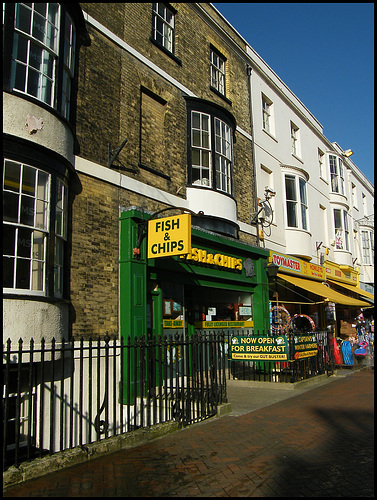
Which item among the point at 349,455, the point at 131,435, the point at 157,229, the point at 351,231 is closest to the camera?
the point at 349,455

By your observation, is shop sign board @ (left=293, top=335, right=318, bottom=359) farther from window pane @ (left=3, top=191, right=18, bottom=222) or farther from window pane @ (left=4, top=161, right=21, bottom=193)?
window pane @ (left=4, top=161, right=21, bottom=193)

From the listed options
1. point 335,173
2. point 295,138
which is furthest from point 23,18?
point 335,173

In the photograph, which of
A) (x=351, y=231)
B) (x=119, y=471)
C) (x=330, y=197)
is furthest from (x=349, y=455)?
(x=351, y=231)

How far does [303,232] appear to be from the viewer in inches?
729

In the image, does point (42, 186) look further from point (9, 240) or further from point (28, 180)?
point (9, 240)

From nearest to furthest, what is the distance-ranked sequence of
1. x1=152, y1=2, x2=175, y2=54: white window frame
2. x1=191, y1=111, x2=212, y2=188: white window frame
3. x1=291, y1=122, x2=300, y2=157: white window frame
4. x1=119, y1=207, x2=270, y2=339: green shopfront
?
x1=119, y1=207, x2=270, y2=339: green shopfront < x1=152, y1=2, x2=175, y2=54: white window frame < x1=191, y1=111, x2=212, y2=188: white window frame < x1=291, y1=122, x2=300, y2=157: white window frame

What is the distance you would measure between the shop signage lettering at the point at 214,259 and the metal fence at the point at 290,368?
209cm

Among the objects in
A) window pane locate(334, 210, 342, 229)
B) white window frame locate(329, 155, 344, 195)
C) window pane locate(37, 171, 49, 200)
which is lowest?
window pane locate(37, 171, 49, 200)

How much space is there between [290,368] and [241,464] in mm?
6488

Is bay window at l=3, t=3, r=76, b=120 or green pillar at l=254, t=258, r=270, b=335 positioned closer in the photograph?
bay window at l=3, t=3, r=76, b=120

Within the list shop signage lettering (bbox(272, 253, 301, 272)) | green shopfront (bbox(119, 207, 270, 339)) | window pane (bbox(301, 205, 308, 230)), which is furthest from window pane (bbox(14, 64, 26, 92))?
window pane (bbox(301, 205, 308, 230))

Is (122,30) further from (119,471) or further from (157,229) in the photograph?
(119,471)

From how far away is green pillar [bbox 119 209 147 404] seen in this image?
372 inches

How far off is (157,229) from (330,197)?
54.4ft
